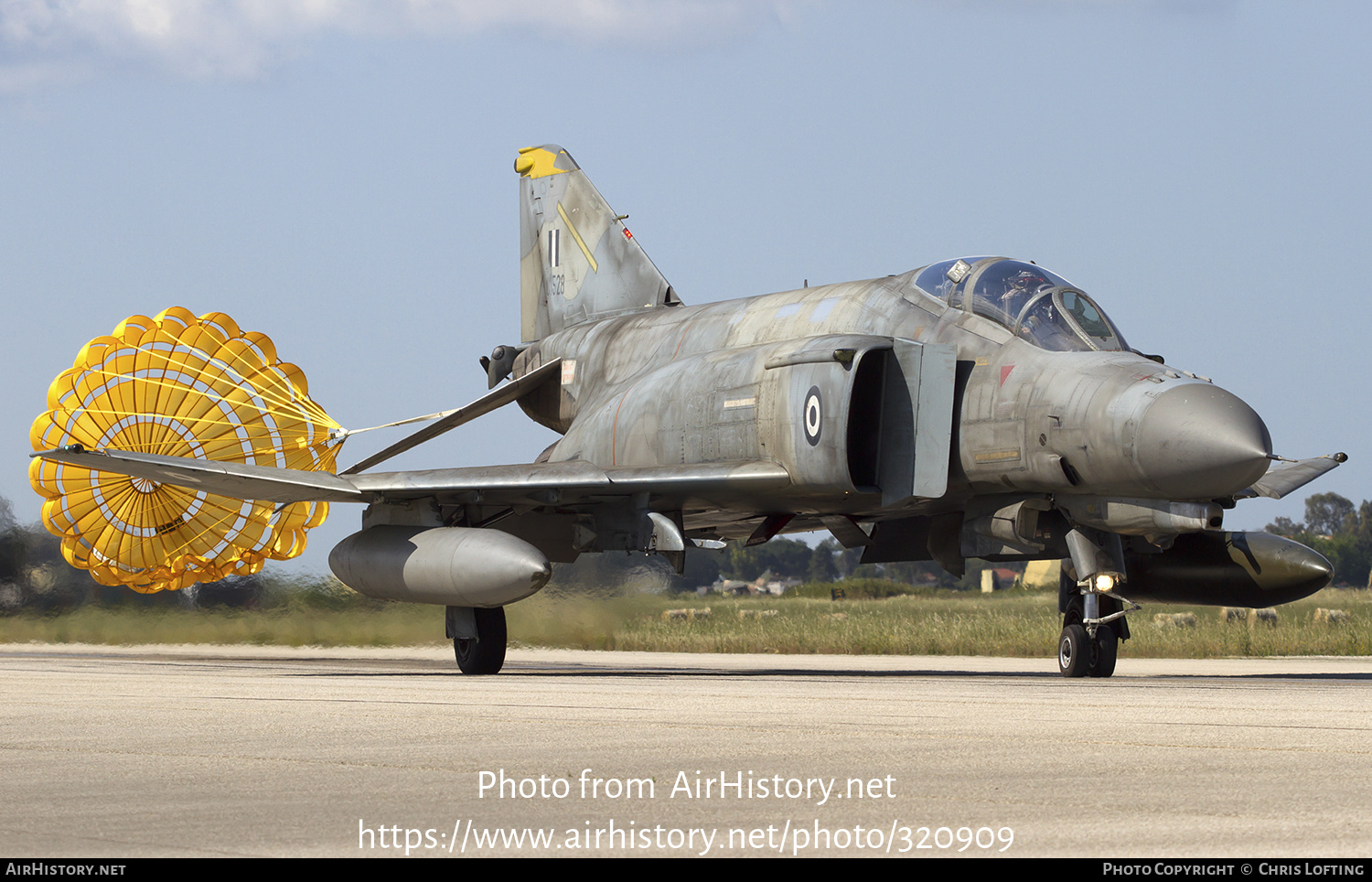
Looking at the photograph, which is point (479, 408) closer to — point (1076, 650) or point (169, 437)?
point (169, 437)

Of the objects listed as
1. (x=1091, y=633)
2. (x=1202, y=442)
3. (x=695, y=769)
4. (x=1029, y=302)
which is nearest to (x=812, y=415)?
(x=1029, y=302)

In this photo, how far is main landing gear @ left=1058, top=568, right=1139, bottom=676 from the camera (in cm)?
1219

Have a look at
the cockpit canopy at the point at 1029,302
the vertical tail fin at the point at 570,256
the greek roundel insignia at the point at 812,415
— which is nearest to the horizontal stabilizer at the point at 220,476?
the greek roundel insignia at the point at 812,415

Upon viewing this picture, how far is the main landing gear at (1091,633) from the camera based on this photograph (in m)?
12.2

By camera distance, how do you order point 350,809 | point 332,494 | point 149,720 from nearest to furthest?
1. point 350,809
2. point 149,720
3. point 332,494

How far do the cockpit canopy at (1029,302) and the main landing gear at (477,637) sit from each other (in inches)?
199

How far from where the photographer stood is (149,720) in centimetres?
846

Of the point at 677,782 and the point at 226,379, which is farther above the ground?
the point at 226,379

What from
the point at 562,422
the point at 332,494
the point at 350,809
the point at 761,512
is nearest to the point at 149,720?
the point at 350,809

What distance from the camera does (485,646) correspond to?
1457 centimetres

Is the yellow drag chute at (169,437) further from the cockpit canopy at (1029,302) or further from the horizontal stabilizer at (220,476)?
the cockpit canopy at (1029,302)

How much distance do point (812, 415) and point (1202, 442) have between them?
318 cm

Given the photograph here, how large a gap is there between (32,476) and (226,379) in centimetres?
260
